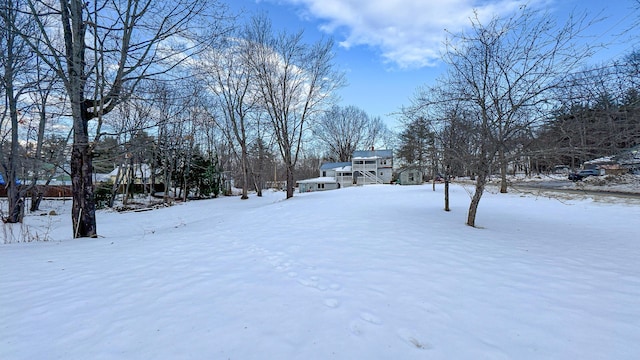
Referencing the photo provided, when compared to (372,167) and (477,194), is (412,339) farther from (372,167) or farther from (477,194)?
(372,167)

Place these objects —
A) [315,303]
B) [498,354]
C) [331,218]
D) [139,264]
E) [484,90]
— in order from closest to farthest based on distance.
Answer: [498,354] → [315,303] → [139,264] → [484,90] → [331,218]

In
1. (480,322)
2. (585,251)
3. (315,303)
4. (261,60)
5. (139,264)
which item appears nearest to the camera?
(480,322)

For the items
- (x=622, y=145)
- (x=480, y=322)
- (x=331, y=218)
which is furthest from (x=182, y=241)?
(x=622, y=145)

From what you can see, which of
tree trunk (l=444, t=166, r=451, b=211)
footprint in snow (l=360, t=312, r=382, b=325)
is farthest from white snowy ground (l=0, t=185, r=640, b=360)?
tree trunk (l=444, t=166, r=451, b=211)

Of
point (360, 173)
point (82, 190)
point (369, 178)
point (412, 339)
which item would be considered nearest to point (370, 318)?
point (412, 339)

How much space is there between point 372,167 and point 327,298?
33.0 metres

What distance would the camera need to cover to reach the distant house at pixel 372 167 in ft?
113

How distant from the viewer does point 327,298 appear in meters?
2.82

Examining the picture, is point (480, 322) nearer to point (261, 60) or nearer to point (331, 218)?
point (331, 218)

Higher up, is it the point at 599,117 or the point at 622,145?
the point at 599,117

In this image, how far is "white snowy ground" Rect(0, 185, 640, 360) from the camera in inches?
79.4

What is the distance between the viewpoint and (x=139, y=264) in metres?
3.99

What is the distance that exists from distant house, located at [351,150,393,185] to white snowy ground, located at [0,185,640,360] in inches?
1138

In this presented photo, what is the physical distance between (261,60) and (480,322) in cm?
1717
